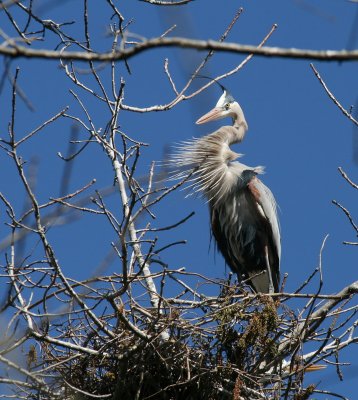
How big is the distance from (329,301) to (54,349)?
1.50 metres

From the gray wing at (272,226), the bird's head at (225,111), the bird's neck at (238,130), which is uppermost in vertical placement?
the bird's head at (225,111)

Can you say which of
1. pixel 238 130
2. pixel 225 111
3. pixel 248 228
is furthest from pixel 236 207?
pixel 225 111

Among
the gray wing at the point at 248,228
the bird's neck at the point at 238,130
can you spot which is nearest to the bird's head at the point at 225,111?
the bird's neck at the point at 238,130

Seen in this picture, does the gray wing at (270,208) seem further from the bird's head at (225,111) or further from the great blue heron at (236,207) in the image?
the bird's head at (225,111)

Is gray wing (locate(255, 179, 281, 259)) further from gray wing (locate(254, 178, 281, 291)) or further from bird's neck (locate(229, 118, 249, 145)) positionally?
bird's neck (locate(229, 118, 249, 145))

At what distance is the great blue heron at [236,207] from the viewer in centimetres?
631

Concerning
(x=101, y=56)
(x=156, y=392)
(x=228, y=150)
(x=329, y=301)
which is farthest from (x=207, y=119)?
(x=101, y=56)

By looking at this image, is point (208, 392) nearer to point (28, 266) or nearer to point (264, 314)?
point (264, 314)

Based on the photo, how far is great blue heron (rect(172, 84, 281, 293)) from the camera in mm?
6309

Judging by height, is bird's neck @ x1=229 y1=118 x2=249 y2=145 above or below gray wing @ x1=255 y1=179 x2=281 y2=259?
above

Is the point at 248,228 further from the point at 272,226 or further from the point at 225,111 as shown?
the point at 225,111

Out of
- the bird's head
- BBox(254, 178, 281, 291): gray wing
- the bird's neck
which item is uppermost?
the bird's head

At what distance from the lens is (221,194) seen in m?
6.55

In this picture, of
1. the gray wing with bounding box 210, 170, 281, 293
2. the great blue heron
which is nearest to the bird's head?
the great blue heron
